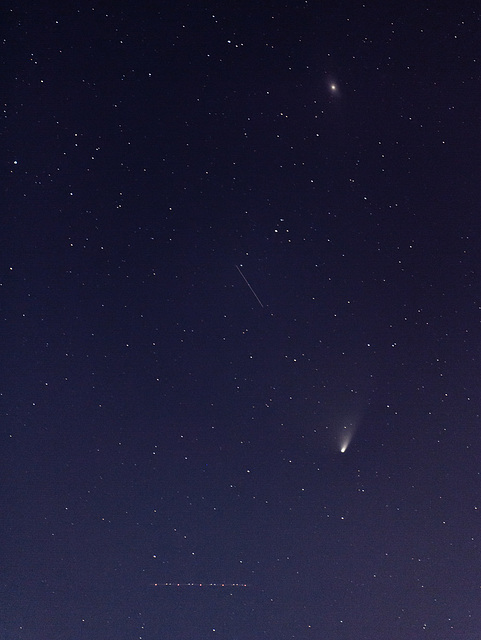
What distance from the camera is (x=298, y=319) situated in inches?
26.1

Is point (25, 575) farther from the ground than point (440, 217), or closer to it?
closer to it

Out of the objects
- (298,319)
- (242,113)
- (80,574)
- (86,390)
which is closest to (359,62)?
(242,113)

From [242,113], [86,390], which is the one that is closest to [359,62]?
[242,113]

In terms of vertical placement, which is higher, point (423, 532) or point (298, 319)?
point (298, 319)

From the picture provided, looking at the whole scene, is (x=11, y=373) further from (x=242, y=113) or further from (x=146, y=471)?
(x=242, y=113)

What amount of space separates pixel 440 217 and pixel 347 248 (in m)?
0.12

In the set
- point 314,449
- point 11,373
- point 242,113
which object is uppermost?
point 242,113

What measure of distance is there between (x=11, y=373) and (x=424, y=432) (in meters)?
0.53

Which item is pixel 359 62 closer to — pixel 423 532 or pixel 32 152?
pixel 32 152

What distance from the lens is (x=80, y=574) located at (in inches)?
26.7

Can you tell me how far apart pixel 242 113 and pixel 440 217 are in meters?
0.28

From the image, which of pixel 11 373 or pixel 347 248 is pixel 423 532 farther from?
pixel 11 373

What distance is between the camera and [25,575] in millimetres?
681

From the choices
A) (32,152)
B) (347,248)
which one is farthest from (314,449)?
(32,152)
